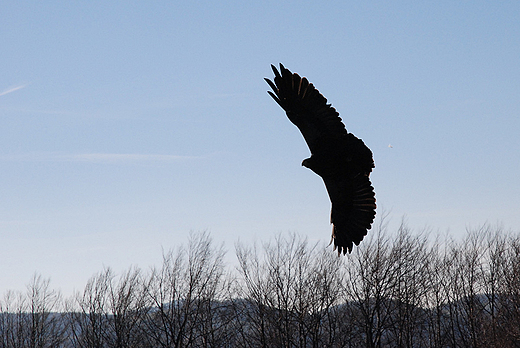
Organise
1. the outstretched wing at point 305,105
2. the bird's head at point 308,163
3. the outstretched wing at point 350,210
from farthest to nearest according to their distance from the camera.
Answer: the outstretched wing at point 350,210, the bird's head at point 308,163, the outstretched wing at point 305,105

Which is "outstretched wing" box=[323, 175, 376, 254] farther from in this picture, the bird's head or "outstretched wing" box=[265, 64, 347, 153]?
"outstretched wing" box=[265, 64, 347, 153]

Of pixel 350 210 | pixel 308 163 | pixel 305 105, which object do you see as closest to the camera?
pixel 305 105

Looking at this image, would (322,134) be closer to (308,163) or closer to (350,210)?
(308,163)

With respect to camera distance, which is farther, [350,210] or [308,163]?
[350,210]

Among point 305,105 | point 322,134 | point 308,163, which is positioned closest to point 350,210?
point 308,163

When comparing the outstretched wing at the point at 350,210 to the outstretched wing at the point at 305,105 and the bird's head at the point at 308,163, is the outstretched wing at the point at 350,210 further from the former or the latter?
the outstretched wing at the point at 305,105

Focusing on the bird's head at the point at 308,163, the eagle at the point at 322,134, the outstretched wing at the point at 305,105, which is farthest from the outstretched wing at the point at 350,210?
the outstretched wing at the point at 305,105

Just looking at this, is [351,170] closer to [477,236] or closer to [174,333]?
[174,333]

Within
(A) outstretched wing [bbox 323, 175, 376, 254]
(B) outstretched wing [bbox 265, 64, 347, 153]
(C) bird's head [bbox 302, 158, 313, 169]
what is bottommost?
(A) outstretched wing [bbox 323, 175, 376, 254]

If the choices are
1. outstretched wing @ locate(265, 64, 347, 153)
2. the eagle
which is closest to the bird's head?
the eagle

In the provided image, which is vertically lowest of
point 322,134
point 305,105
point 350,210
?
point 350,210

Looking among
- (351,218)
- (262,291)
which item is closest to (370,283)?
(262,291)

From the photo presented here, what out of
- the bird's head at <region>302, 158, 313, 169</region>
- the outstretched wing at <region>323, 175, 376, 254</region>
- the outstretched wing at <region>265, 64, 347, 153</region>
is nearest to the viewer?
the outstretched wing at <region>265, 64, 347, 153</region>

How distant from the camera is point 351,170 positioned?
30.8 ft
